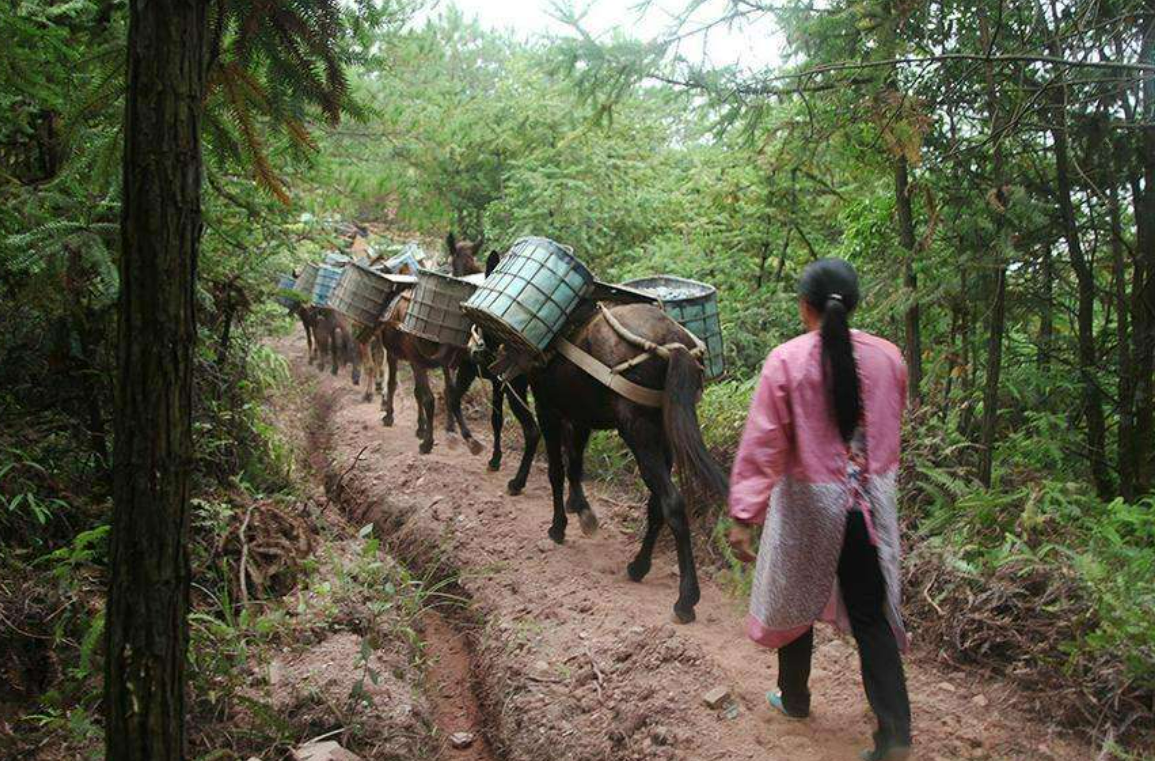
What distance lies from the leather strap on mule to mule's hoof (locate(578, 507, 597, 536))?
1.51 m

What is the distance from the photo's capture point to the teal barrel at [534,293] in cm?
579

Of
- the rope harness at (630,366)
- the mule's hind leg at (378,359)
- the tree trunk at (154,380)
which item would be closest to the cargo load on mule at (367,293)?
the mule's hind leg at (378,359)

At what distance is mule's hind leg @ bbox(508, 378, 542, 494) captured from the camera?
8.23 meters

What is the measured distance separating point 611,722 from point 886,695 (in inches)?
58.5

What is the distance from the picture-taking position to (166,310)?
2.39m

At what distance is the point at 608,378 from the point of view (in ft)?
18.5

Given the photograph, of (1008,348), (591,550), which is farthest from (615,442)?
(1008,348)

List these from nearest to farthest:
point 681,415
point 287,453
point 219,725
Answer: point 219,725 < point 681,415 < point 287,453

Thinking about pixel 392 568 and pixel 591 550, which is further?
pixel 591 550

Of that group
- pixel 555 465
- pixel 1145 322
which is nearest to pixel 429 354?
pixel 555 465

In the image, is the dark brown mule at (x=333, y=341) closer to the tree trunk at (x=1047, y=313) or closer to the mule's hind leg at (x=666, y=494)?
the mule's hind leg at (x=666, y=494)

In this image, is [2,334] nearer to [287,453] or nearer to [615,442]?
[287,453]

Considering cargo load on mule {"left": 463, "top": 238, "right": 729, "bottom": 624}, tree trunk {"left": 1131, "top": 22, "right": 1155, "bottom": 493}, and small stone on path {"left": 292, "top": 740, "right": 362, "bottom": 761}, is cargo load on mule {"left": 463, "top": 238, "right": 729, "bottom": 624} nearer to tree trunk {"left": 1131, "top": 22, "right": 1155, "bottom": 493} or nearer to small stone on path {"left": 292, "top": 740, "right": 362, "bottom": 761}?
small stone on path {"left": 292, "top": 740, "right": 362, "bottom": 761}

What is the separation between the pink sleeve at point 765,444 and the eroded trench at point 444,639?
7.34 ft
